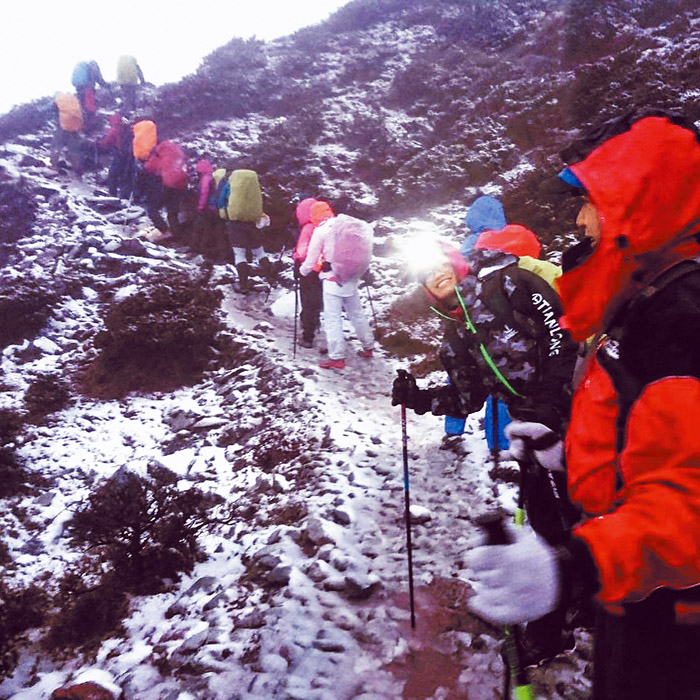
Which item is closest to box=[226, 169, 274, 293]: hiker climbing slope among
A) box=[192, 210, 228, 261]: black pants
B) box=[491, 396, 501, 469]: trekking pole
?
box=[192, 210, 228, 261]: black pants

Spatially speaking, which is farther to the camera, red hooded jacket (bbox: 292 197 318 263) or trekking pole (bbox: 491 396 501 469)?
red hooded jacket (bbox: 292 197 318 263)

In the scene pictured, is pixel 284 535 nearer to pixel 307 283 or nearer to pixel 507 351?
pixel 507 351

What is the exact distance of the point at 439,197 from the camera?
14.5m

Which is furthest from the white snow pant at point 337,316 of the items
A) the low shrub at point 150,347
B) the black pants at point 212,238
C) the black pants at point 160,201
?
the black pants at point 160,201

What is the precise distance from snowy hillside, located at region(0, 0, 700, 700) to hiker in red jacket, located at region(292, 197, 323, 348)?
1.76 ft

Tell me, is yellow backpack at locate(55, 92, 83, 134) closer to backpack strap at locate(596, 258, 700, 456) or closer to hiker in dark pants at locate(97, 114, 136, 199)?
hiker in dark pants at locate(97, 114, 136, 199)

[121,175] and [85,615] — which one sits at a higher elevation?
[121,175]

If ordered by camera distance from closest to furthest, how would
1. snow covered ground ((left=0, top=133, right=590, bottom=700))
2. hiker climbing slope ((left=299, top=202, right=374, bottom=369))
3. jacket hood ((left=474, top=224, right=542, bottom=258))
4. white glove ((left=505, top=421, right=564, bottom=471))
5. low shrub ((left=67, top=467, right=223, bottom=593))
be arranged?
white glove ((left=505, top=421, right=564, bottom=471))
snow covered ground ((left=0, top=133, right=590, bottom=700))
jacket hood ((left=474, top=224, right=542, bottom=258))
low shrub ((left=67, top=467, right=223, bottom=593))
hiker climbing slope ((left=299, top=202, right=374, bottom=369))

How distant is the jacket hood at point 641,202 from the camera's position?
1.38 meters

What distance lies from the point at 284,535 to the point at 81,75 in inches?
889

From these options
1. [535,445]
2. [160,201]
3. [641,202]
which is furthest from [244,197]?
[641,202]

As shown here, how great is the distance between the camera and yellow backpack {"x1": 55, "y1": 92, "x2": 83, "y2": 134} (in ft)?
57.0

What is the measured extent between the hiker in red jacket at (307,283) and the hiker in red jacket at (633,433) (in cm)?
681

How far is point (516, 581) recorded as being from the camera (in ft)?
3.82
